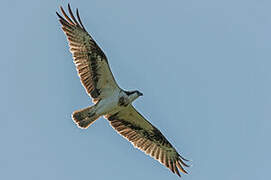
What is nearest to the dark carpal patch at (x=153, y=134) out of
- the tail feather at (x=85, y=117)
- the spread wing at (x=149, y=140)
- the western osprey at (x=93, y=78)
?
the spread wing at (x=149, y=140)

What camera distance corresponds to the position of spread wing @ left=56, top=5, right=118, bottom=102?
18.4 m

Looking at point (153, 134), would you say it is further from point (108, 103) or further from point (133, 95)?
point (108, 103)

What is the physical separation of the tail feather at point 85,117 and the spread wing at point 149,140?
4.16 ft

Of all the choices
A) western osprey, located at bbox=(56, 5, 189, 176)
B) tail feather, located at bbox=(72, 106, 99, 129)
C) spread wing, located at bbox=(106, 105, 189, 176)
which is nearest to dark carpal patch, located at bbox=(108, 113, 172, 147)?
spread wing, located at bbox=(106, 105, 189, 176)

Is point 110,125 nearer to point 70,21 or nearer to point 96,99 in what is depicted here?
point 96,99

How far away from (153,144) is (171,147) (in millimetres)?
555

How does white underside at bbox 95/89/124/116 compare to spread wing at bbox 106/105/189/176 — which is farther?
spread wing at bbox 106/105/189/176

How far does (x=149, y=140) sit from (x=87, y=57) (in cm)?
349

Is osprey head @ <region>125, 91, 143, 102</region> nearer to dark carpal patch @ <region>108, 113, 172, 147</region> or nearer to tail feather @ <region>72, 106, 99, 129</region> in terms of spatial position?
tail feather @ <region>72, 106, 99, 129</region>

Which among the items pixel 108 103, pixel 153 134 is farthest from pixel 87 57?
pixel 153 134

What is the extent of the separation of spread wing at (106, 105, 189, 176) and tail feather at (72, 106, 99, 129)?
1.27 meters

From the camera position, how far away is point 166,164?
20.1 meters

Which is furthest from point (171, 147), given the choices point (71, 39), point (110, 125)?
point (71, 39)

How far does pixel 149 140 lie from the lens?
66.3 ft
